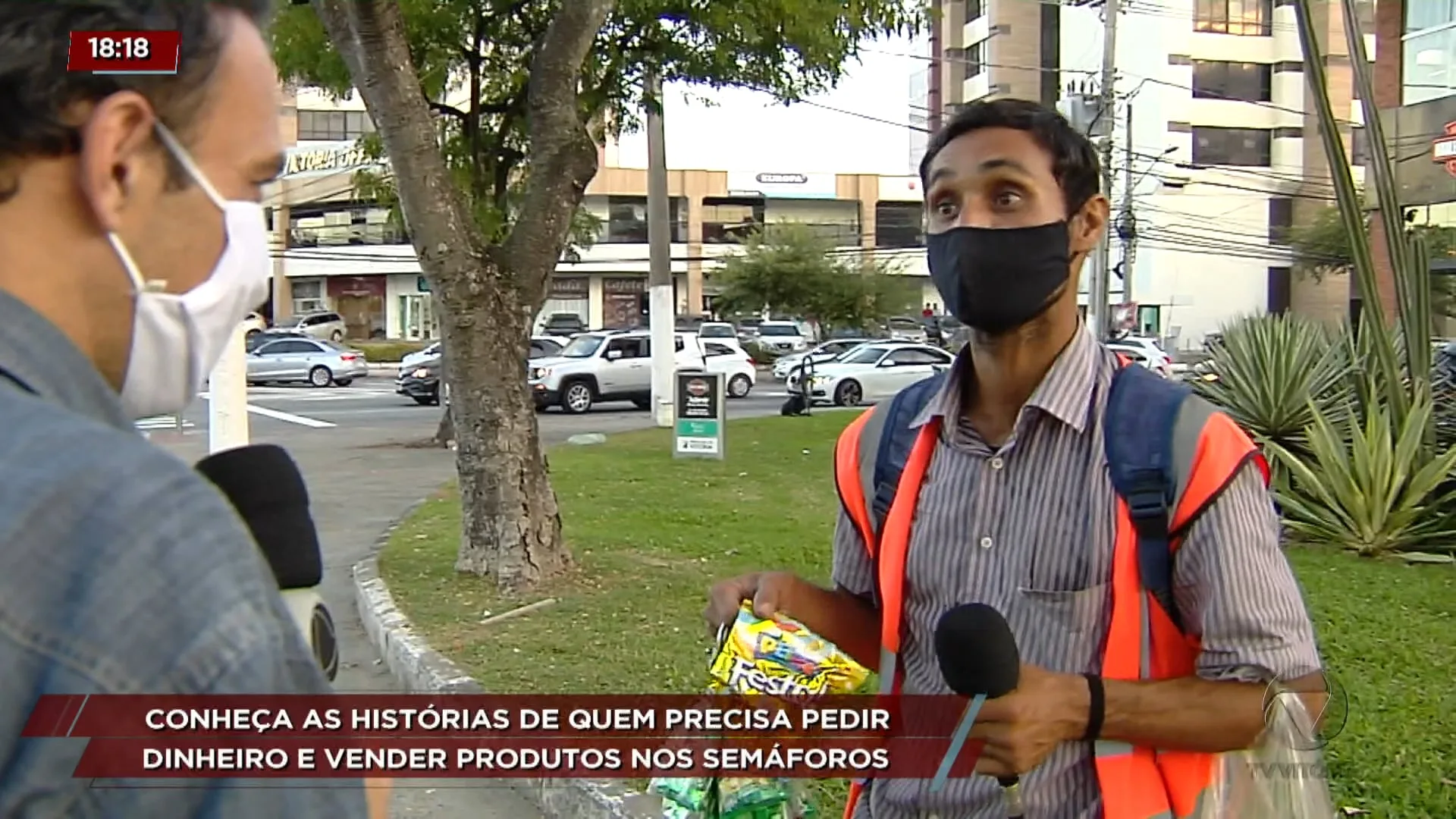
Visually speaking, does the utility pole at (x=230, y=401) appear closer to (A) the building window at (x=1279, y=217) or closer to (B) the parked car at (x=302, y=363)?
(B) the parked car at (x=302, y=363)

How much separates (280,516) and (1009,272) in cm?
127

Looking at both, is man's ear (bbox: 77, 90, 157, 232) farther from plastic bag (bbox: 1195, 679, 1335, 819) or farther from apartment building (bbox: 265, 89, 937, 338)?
apartment building (bbox: 265, 89, 937, 338)

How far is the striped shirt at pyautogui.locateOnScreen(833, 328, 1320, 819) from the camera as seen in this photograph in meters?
1.77

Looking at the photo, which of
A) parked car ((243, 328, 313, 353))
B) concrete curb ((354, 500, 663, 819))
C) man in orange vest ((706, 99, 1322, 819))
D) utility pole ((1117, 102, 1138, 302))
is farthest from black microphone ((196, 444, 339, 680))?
utility pole ((1117, 102, 1138, 302))

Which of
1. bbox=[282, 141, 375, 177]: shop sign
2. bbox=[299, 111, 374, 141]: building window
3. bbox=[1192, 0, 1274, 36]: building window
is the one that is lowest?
bbox=[282, 141, 375, 177]: shop sign

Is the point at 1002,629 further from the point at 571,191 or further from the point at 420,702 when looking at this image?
the point at 571,191

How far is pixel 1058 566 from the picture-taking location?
193 cm

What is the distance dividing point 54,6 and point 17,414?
1.15 ft

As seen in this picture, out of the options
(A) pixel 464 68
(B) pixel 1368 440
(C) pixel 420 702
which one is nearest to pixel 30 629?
(C) pixel 420 702

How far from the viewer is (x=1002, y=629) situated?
1677 millimetres

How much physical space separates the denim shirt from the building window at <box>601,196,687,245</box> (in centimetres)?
5999

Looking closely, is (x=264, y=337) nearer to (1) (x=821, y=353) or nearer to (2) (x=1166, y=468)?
(1) (x=821, y=353)

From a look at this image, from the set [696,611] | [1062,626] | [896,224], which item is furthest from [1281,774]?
[896,224]

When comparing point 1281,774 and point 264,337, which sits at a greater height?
point 264,337
